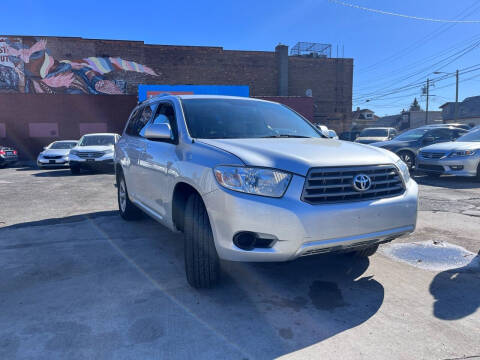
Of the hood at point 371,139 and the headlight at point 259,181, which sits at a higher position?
the hood at point 371,139

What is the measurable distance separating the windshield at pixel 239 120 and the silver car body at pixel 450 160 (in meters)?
6.60

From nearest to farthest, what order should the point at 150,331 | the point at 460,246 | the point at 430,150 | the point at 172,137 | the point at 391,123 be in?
the point at 150,331
the point at 172,137
the point at 460,246
the point at 430,150
the point at 391,123

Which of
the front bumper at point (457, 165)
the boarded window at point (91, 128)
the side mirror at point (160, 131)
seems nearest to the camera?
the side mirror at point (160, 131)

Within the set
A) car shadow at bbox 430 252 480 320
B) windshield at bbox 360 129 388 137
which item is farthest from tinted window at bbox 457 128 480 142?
windshield at bbox 360 129 388 137

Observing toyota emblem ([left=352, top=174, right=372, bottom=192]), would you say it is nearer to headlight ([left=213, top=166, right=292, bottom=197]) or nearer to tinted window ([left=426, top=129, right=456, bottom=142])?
headlight ([left=213, top=166, right=292, bottom=197])

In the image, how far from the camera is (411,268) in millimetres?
3803

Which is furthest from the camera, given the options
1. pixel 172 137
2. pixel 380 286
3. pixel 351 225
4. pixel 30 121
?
pixel 30 121

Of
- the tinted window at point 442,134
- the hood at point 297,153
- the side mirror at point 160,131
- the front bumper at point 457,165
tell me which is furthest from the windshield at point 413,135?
the side mirror at point 160,131

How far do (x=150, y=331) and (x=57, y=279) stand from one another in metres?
1.49

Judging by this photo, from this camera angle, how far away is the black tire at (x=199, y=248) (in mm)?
3016

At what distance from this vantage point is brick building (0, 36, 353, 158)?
23.5m

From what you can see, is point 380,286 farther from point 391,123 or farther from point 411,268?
point 391,123

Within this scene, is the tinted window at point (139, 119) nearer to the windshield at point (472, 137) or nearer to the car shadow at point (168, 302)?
the car shadow at point (168, 302)

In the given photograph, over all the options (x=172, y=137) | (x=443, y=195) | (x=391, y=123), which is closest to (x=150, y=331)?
(x=172, y=137)
